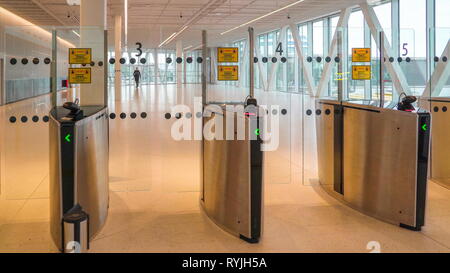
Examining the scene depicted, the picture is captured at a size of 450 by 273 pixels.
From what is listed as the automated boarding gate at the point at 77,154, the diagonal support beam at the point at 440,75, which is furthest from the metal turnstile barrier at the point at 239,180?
the diagonal support beam at the point at 440,75

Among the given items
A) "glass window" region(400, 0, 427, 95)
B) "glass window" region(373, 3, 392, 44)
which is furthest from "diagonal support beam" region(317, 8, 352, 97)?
"glass window" region(373, 3, 392, 44)

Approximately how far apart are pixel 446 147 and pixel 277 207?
Answer: 8.89ft

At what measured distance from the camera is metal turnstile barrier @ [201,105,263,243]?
335 centimetres

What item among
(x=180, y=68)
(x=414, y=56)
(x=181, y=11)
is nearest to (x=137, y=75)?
(x=180, y=68)

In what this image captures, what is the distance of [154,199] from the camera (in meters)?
4.62

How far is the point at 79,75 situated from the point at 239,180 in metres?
2.05

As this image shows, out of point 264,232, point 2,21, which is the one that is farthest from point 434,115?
point 2,21

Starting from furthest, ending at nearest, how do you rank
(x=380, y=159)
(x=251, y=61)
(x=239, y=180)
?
(x=251, y=61), (x=380, y=159), (x=239, y=180)

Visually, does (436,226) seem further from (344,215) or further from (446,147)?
(446,147)

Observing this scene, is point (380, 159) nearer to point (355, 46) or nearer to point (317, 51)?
point (355, 46)

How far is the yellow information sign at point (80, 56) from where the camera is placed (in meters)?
4.31

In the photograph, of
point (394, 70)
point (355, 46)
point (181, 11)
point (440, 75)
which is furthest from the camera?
point (181, 11)

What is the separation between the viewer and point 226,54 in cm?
432

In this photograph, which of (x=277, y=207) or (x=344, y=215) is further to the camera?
(x=277, y=207)
